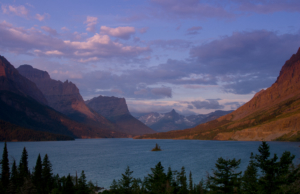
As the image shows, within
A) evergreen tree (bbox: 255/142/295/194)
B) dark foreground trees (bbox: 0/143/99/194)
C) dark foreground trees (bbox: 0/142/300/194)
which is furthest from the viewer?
dark foreground trees (bbox: 0/143/99/194)

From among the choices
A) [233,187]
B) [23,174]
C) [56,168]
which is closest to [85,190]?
[23,174]

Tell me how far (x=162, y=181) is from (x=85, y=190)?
17.5 meters

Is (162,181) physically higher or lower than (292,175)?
lower

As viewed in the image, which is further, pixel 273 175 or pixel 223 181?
pixel 223 181

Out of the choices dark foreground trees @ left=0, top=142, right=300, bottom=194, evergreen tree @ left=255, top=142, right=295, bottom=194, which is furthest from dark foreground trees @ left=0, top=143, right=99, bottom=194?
evergreen tree @ left=255, top=142, right=295, bottom=194

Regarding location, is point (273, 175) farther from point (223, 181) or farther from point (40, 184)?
point (40, 184)

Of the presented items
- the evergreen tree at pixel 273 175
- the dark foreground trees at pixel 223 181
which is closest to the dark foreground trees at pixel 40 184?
the dark foreground trees at pixel 223 181

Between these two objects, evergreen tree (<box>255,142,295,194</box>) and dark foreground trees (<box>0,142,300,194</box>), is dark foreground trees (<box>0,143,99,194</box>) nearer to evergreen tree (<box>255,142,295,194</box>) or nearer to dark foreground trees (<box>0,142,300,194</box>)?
dark foreground trees (<box>0,142,300,194</box>)

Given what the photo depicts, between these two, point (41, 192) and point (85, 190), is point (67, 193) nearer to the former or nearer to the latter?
point (85, 190)

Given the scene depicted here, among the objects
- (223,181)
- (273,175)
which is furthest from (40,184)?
(273,175)

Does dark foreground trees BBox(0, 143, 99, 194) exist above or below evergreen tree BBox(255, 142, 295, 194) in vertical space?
below

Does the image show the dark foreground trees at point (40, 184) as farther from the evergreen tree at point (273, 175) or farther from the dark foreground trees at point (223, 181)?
the evergreen tree at point (273, 175)

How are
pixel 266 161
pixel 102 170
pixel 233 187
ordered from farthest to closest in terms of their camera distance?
pixel 102 170 < pixel 233 187 < pixel 266 161

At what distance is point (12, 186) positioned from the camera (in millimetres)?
58875
